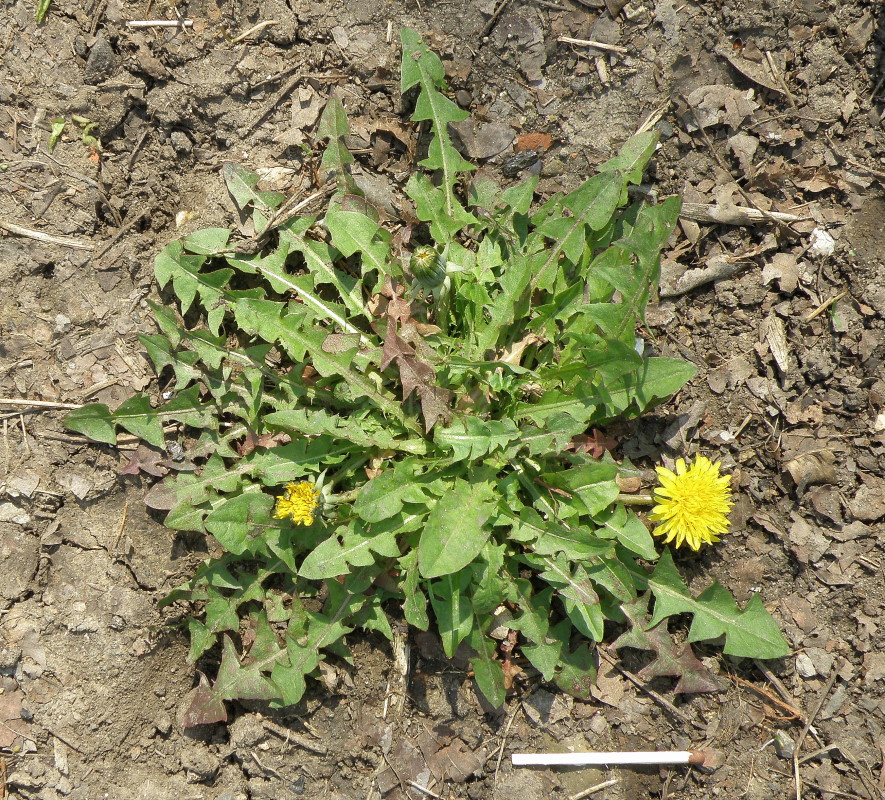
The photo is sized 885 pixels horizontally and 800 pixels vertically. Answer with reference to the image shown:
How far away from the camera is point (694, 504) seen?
10.6ft

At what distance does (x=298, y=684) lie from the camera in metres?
3.32

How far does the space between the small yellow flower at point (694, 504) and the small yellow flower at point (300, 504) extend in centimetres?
166

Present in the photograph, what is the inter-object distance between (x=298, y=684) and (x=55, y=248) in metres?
2.61

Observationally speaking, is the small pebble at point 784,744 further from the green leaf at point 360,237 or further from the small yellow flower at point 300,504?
the green leaf at point 360,237

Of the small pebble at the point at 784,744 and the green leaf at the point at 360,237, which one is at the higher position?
the green leaf at the point at 360,237

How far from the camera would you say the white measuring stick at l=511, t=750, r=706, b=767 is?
343cm

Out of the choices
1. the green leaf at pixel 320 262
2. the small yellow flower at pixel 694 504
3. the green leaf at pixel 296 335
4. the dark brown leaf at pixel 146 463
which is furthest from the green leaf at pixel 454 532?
the dark brown leaf at pixel 146 463

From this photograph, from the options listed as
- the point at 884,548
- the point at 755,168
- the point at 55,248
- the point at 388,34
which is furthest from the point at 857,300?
the point at 55,248

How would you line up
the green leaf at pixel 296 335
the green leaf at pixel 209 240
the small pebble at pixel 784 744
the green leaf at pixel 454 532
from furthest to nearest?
the green leaf at pixel 209 240
the small pebble at pixel 784 744
the green leaf at pixel 296 335
the green leaf at pixel 454 532

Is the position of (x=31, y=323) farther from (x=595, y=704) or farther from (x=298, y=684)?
(x=595, y=704)

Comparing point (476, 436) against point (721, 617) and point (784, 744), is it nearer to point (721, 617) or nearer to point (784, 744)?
point (721, 617)

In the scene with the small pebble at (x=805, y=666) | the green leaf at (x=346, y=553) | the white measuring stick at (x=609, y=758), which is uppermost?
the green leaf at (x=346, y=553)

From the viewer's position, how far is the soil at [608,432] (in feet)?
11.4

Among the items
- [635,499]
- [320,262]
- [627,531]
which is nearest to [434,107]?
[320,262]
